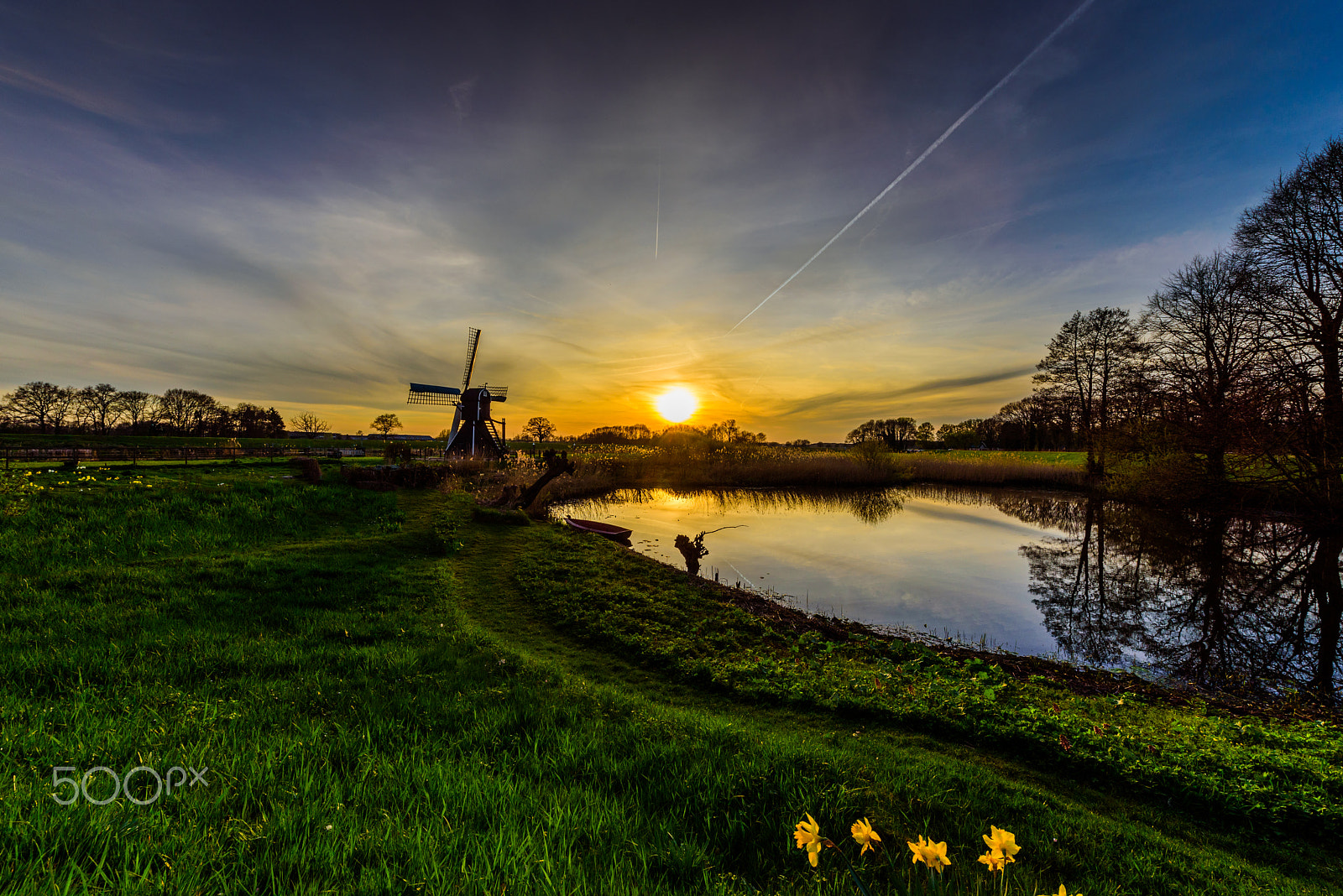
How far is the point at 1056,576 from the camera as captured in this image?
13594 millimetres

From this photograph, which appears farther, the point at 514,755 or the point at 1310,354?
the point at 1310,354

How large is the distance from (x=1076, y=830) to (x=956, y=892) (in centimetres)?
220

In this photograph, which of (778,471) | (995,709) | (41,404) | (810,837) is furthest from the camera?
(41,404)

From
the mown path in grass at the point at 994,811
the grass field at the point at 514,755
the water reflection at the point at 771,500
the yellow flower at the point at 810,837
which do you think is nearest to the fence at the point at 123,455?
the water reflection at the point at 771,500

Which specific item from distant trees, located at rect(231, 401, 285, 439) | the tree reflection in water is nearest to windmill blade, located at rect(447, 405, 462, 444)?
the tree reflection in water

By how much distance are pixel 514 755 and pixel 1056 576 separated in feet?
54.4

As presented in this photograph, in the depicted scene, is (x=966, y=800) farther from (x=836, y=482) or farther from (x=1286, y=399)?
(x=836, y=482)

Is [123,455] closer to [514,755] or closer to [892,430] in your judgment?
[514,755]

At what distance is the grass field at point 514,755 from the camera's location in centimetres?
196

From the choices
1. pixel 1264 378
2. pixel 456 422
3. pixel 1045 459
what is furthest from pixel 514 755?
pixel 1045 459

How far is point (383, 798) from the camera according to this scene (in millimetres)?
2408

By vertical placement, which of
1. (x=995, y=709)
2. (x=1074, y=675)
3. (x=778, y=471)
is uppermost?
(x=778, y=471)

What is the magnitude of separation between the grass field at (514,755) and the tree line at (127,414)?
88266 millimetres

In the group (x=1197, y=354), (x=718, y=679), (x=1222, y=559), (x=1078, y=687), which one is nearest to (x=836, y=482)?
(x=1197, y=354)
